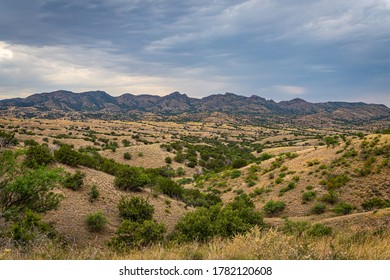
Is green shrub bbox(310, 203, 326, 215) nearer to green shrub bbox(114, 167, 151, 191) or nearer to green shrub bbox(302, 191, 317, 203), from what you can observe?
green shrub bbox(302, 191, 317, 203)

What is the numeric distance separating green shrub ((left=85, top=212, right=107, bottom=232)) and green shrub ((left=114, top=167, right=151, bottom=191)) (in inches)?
261

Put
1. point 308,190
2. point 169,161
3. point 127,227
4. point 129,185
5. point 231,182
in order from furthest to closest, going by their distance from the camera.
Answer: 1. point 169,161
2. point 231,182
3. point 308,190
4. point 129,185
5. point 127,227

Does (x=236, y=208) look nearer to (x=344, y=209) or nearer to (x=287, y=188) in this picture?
(x=344, y=209)

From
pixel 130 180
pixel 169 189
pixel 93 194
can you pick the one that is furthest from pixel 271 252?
pixel 169 189

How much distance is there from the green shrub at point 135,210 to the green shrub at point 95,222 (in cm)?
205

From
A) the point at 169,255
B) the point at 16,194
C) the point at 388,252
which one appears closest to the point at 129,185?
the point at 16,194

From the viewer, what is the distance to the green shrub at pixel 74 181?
21.0 m

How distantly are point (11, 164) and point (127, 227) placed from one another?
6.38 m

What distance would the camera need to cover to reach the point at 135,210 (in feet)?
64.6

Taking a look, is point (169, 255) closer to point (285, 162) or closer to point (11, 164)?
point (11, 164)

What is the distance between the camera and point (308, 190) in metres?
31.5

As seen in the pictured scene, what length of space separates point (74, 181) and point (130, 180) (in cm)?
441

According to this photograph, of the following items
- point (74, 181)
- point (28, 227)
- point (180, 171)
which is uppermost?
point (74, 181)

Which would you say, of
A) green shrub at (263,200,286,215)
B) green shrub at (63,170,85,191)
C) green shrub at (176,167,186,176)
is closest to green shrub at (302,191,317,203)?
green shrub at (263,200,286,215)
